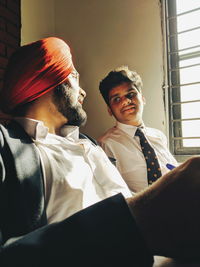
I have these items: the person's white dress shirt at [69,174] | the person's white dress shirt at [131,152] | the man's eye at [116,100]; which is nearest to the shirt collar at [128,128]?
the person's white dress shirt at [131,152]

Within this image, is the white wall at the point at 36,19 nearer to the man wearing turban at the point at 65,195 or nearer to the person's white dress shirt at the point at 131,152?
the man wearing turban at the point at 65,195

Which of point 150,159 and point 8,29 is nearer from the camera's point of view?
point 150,159

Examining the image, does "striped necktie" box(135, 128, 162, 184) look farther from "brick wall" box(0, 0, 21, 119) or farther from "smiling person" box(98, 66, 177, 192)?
"brick wall" box(0, 0, 21, 119)

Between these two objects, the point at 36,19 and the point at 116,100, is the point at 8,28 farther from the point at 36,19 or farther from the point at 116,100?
the point at 116,100

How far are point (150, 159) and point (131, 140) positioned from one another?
193mm

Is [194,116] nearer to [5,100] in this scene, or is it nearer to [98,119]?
[98,119]

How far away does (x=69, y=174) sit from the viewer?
868 millimetres

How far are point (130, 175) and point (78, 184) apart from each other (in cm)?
69

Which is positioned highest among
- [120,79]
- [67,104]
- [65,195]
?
[120,79]

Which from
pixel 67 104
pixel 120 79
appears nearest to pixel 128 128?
pixel 120 79

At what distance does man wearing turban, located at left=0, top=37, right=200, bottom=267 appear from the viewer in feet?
1.07

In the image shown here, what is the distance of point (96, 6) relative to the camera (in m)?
2.12

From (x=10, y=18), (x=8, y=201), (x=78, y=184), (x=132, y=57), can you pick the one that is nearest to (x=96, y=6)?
(x=132, y=57)

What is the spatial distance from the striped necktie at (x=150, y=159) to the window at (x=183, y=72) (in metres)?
0.39
